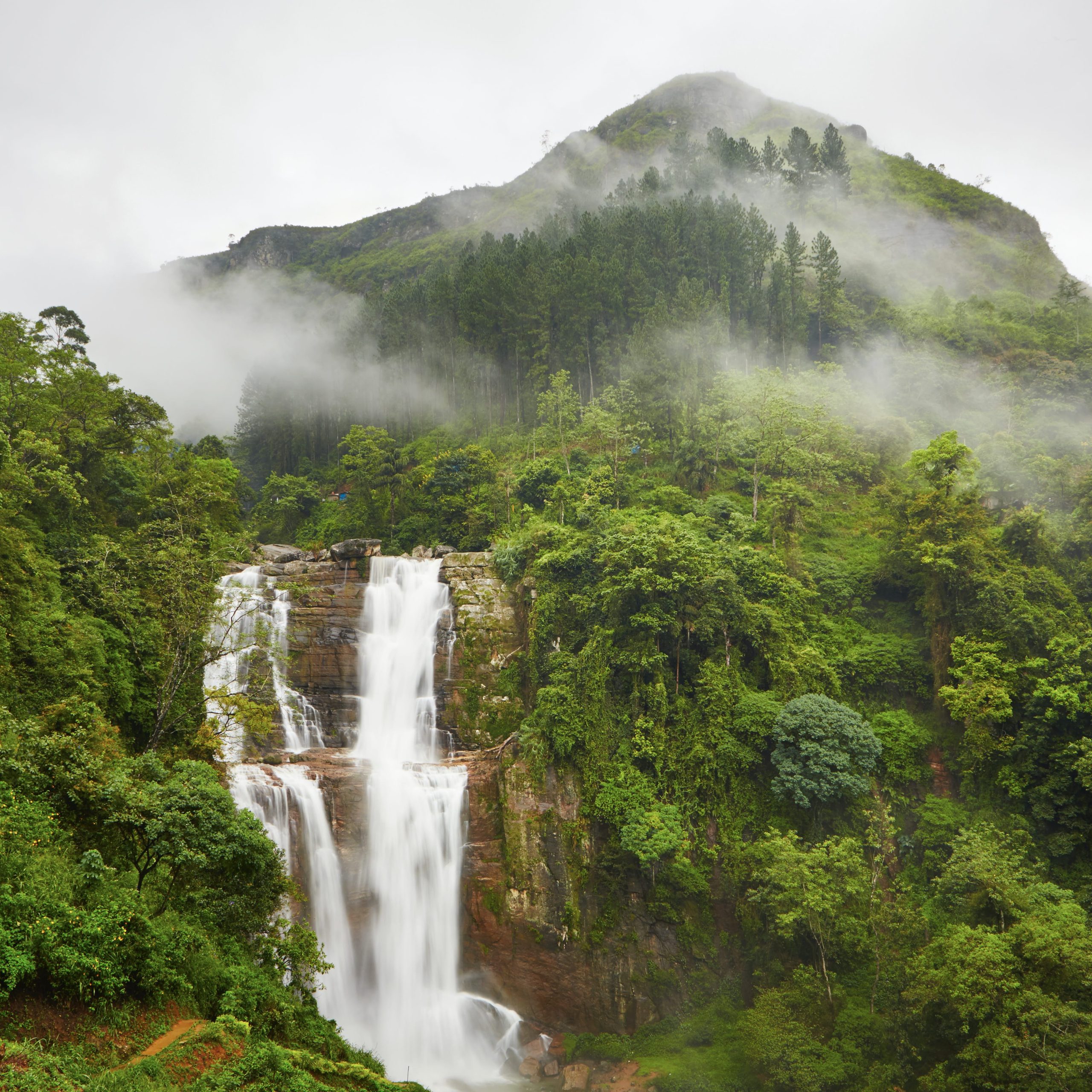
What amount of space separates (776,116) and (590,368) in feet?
269

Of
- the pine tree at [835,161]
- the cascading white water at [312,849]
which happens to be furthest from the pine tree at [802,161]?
the cascading white water at [312,849]

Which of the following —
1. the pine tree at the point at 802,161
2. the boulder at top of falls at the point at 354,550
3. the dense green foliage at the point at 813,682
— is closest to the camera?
the dense green foliage at the point at 813,682

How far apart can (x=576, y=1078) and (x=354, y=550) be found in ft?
78.1

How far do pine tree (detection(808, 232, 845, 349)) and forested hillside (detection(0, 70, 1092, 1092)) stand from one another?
9.34m

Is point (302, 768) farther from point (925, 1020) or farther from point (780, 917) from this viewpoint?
point (925, 1020)

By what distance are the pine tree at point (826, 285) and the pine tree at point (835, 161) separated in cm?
2389

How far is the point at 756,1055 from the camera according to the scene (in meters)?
21.8

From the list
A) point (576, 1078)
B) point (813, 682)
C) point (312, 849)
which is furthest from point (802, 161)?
point (576, 1078)

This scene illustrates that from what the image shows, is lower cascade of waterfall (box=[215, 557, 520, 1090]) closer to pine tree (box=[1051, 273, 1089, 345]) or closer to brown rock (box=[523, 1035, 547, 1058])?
brown rock (box=[523, 1035, 547, 1058])

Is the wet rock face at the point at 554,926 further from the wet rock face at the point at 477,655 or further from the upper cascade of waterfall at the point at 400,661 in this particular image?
the upper cascade of waterfall at the point at 400,661

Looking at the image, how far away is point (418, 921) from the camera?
2764 cm

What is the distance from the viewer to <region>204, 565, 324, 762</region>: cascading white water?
31031mm

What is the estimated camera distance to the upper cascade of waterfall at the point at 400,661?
32312 millimetres

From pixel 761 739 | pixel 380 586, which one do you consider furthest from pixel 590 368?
pixel 761 739
